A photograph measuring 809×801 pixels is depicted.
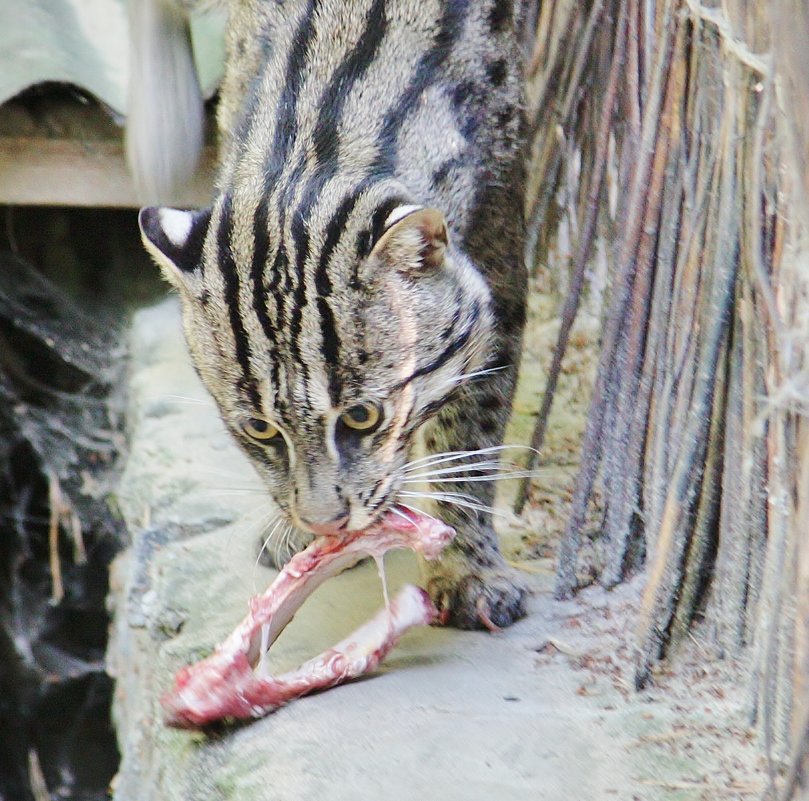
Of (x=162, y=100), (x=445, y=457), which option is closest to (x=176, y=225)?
(x=445, y=457)

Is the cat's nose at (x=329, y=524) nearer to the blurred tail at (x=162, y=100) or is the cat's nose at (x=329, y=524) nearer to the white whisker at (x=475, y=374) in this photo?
the white whisker at (x=475, y=374)

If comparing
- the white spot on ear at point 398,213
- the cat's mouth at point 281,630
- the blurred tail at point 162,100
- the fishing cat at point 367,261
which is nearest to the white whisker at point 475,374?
the fishing cat at point 367,261

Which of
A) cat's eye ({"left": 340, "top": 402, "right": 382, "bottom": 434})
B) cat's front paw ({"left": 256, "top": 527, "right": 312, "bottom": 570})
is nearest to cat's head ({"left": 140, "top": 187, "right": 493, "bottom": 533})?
cat's eye ({"left": 340, "top": 402, "right": 382, "bottom": 434})

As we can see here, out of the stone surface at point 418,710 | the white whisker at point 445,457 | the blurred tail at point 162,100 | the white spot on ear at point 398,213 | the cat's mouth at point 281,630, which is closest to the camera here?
the stone surface at point 418,710

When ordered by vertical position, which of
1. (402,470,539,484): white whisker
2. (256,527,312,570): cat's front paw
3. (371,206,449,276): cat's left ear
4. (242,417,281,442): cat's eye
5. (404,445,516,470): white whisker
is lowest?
(256,527,312,570): cat's front paw

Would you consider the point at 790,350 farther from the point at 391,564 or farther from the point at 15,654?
the point at 15,654

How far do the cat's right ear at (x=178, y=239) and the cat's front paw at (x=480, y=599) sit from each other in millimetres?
972

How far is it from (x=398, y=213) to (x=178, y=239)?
1.65ft

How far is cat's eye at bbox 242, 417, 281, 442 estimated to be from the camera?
108 inches

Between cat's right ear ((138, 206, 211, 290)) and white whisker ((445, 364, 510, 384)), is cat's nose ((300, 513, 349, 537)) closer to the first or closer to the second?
white whisker ((445, 364, 510, 384))

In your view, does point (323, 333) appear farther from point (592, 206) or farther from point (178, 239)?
point (592, 206)

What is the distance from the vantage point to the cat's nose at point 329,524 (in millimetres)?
2727

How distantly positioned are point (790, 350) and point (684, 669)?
95 centimetres

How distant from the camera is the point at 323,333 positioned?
2.61m
